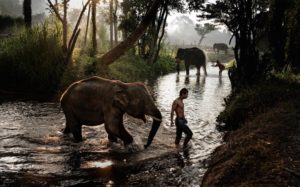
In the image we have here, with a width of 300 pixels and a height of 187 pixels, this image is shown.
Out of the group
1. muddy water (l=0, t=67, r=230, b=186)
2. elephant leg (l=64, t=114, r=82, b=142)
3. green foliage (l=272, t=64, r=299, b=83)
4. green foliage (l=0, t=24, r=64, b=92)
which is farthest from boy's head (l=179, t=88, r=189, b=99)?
green foliage (l=0, t=24, r=64, b=92)

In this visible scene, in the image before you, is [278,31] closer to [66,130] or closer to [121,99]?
[121,99]

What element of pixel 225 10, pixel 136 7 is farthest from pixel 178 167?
pixel 136 7

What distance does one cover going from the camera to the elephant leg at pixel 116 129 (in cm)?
887

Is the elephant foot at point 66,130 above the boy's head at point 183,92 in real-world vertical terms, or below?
below

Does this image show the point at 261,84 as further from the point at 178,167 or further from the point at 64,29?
the point at 64,29

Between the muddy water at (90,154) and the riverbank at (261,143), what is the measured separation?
56 centimetres

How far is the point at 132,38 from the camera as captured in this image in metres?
16.5

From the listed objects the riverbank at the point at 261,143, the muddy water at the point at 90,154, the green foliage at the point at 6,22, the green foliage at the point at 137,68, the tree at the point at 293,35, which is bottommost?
the muddy water at the point at 90,154

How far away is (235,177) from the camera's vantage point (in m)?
6.23

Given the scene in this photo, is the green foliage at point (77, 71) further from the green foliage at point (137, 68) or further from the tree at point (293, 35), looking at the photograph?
the tree at point (293, 35)

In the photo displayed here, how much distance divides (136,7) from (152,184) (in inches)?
988

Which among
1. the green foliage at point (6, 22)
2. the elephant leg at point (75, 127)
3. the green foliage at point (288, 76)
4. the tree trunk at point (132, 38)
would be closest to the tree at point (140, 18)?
the green foliage at point (6, 22)

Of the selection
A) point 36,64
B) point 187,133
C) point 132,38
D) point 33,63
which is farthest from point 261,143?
point 33,63

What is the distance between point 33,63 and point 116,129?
8.03 m
